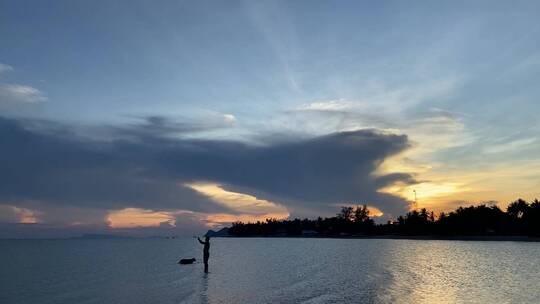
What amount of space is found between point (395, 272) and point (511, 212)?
17341 centimetres

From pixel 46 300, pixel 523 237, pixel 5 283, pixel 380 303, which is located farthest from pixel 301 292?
pixel 523 237

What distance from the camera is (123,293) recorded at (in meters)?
36.7

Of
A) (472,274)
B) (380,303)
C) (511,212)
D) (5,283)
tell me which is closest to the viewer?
(380,303)

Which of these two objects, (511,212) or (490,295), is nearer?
(490,295)

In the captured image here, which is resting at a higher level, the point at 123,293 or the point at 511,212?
the point at 511,212

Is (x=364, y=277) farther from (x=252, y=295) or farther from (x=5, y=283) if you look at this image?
(x=5, y=283)

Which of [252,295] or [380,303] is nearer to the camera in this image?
[380,303]

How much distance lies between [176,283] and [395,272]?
Result: 24.7 metres

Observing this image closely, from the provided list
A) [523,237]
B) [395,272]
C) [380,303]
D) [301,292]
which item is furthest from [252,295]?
[523,237]

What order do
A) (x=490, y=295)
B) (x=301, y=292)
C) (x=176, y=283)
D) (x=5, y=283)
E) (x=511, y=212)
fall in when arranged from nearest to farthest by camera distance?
(x=490, y=295) → (x=301, y=292) → (x=176, y=283) → (x=5, y=283) → (x=511, y=212)

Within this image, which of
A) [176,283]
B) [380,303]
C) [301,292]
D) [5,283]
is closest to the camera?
[380,303]

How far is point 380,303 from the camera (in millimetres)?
29344

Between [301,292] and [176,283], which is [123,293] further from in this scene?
[301,292]

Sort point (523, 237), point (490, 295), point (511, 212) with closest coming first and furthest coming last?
point (490, 295) → point (523, 237) → point (511, 212)
